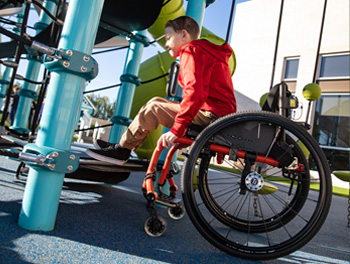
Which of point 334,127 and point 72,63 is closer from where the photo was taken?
point 72,63

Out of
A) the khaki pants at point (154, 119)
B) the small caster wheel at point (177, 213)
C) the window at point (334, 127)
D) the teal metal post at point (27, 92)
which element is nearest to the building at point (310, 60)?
the window at point (334, 127)

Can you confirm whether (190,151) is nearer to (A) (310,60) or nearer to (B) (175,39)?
(B) (175,39)

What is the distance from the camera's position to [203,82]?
1201mm

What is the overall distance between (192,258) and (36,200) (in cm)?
65

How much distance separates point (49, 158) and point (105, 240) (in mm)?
389

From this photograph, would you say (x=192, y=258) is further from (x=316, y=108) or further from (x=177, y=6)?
(x=316, y=108)

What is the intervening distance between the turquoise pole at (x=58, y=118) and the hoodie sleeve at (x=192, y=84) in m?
0.43

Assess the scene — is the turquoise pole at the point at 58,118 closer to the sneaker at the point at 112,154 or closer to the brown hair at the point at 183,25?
the sneaker at the point at 112,154

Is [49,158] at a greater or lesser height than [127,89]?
lesser

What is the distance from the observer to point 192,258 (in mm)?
1014

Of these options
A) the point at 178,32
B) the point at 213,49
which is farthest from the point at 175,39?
the point at 213,49

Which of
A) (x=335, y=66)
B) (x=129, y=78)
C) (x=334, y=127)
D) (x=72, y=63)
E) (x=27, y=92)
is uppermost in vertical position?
(x=335, y=66)

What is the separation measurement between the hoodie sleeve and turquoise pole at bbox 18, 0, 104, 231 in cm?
43

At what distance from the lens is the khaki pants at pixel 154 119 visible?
4.18ft
